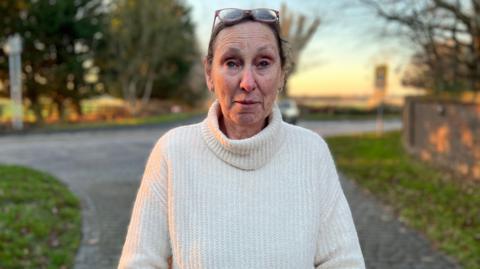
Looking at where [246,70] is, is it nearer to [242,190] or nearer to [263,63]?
[263,63]

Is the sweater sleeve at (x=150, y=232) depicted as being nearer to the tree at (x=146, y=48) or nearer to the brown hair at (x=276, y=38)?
the brown hair at (x=276, y=38)

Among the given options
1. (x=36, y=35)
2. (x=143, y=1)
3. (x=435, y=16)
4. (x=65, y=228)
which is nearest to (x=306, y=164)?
(x=65, y=228)

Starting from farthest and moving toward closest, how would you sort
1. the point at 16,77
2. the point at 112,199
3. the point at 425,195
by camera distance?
the point at 16,77
the point at 425,195
the point at 112,199

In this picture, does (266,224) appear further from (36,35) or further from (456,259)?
(36,35)

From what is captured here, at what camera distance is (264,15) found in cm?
174

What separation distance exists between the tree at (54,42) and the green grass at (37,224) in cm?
1892

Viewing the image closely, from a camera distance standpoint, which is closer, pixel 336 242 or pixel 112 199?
pixel 336 242

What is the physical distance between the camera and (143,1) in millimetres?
34094

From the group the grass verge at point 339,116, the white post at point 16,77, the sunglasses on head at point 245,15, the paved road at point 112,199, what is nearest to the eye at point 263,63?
the sunglasses on head at point 245,15

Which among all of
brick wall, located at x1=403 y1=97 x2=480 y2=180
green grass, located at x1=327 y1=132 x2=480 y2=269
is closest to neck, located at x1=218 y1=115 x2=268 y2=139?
green grass, located at x1=327 y1=132 x2=480 y2=269

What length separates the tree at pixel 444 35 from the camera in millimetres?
12320

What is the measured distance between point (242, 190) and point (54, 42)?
2874 cm

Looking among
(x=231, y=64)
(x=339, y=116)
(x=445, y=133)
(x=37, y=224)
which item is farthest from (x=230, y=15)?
(x=339, y=116)

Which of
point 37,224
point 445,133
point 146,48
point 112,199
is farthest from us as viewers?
point 146,48
